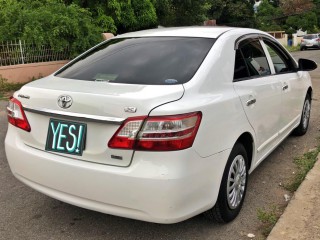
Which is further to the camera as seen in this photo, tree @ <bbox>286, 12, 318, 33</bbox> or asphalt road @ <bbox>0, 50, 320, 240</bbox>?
tree @ <bbox>286, 12, 318, 33</bbox>

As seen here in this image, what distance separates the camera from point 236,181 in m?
3.31

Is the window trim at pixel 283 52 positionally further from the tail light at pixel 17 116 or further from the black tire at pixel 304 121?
the tail light at pixel 17 116

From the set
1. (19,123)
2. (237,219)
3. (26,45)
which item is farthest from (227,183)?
(26,45)

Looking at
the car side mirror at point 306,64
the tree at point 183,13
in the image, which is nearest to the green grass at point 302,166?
the car side mirror at point 306,64

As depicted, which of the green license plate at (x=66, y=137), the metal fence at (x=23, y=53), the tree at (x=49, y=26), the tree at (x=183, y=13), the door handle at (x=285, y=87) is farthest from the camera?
the tree at (x=183, y=13)

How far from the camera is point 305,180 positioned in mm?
3969

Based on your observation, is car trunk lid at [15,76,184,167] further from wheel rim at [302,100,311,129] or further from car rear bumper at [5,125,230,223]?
wheel rim at [302,100,311,129]

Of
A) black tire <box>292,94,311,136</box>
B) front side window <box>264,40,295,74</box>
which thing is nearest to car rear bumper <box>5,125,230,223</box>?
front side window <box>264,40,295,74</box>

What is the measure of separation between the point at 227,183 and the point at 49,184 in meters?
1.34

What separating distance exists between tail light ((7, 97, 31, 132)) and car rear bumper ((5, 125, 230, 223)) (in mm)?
233

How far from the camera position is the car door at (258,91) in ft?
11.2

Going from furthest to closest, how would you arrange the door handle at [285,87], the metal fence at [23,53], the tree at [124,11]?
the tree at [124,11] < the metal fence at [23,53] < the door handle at [285,87]

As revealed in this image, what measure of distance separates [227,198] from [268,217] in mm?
487

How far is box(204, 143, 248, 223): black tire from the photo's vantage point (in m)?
3.08
